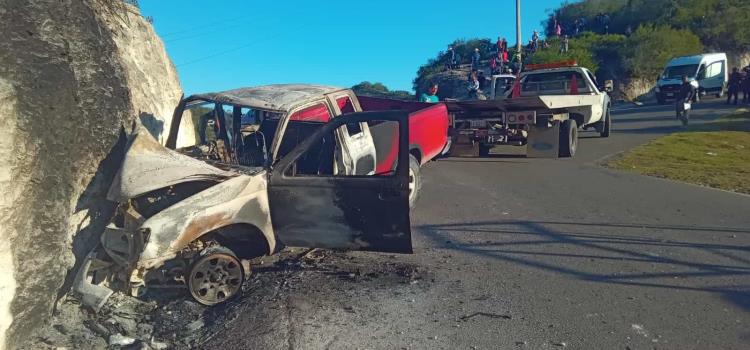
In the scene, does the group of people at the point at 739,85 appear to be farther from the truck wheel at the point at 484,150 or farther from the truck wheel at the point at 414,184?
the truck wheel at the point at 414,184

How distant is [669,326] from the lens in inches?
155

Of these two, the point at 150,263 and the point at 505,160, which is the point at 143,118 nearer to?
the point at 150,263

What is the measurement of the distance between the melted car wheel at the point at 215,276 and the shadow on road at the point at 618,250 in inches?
95.1

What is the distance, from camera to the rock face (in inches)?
165

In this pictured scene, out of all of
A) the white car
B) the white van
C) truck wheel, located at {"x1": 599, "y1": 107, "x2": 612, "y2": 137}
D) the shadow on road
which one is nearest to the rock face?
the shadow on road

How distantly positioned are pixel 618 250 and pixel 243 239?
3.78m

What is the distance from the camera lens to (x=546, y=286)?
478cm

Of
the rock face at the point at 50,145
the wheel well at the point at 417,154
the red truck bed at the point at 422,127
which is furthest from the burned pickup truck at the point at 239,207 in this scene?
the wheel well at the point at 417,154

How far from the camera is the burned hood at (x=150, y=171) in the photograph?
441 cm

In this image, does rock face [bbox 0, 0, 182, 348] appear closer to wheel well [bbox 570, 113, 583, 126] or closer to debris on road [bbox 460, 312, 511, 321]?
debris on road [bbox 460, 312, 511, 321]

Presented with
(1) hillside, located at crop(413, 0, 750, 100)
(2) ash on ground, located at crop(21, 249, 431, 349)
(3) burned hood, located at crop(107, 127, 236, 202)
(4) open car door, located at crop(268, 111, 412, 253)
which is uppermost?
(1) hillside, located at crop(413, 0, 750, 100)

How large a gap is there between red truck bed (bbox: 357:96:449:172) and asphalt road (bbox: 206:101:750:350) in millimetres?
848

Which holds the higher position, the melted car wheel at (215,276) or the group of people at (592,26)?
the group of people at (592,26)

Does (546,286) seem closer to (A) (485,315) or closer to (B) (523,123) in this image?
(A) (485,315)
